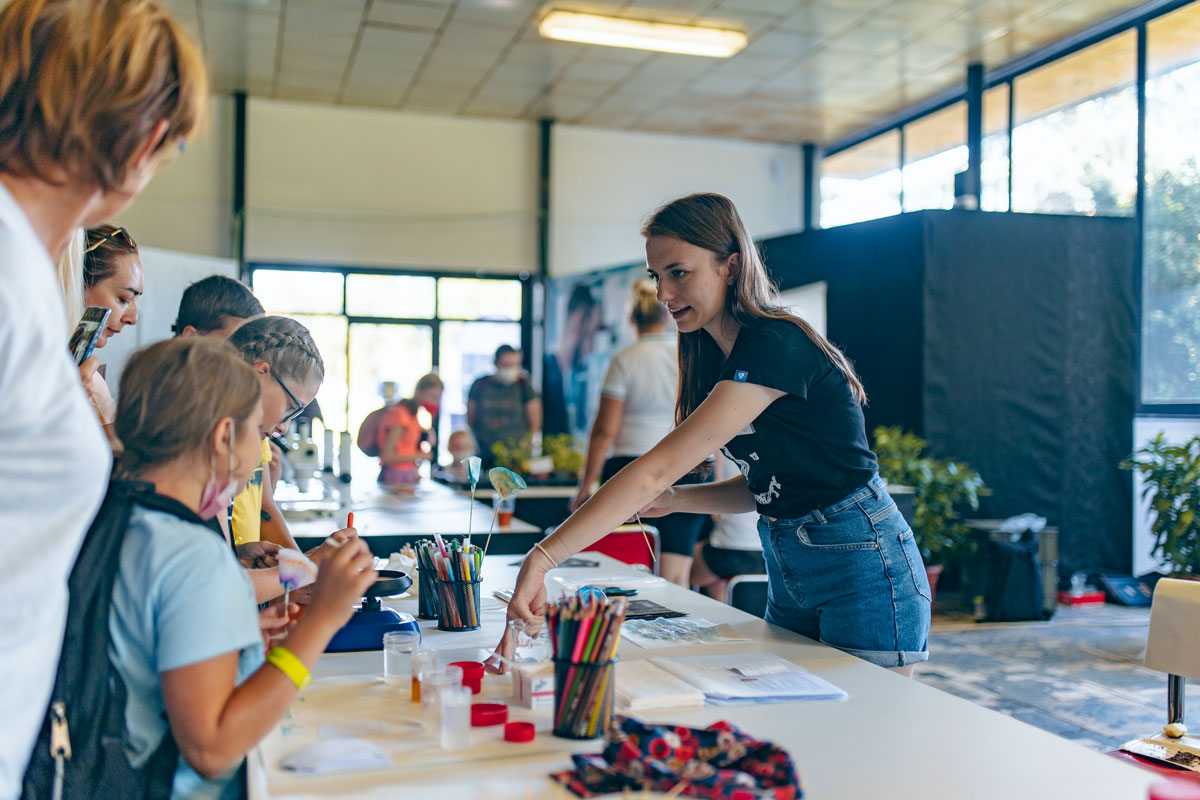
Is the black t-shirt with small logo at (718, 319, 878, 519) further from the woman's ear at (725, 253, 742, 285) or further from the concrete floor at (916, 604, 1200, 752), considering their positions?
the concrete floor at (916, 604, 1200, 752)

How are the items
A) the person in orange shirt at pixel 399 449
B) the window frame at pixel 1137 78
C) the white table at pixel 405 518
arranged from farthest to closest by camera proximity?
the window frame at pixel 1137 78, the person in orange shirt at pixel 399 449, the white table at pixel 405 518

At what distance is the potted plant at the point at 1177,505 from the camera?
521 cm

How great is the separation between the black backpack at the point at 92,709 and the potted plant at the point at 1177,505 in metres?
5.29

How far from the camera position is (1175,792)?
2.97 feet

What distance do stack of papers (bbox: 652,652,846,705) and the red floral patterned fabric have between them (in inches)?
10.8

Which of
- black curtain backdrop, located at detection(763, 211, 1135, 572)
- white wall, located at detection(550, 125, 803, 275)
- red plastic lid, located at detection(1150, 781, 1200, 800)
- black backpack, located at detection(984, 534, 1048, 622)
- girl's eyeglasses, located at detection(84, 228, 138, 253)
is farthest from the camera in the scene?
white wall, located at detection(550, 125, 803, 275)

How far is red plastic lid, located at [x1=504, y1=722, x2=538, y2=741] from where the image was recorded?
129 cm

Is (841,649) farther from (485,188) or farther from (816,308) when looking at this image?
(485,188)

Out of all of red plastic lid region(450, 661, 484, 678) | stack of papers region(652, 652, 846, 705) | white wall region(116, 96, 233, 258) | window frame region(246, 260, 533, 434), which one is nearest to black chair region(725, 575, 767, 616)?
stack of papers region(652, 652, 846, 705)

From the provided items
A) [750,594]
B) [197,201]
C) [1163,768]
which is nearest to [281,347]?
[750,594]

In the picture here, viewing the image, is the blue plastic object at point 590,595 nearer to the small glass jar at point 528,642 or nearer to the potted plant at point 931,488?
the small glass jar at point 528,642

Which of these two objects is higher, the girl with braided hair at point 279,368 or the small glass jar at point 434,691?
the girl with braided hair at point 279,368

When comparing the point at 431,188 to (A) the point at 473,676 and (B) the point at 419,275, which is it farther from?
(A) the point at 473,676

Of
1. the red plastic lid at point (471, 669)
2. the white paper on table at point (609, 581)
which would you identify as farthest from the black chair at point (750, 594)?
the red plastic lid at point (471, 669)
